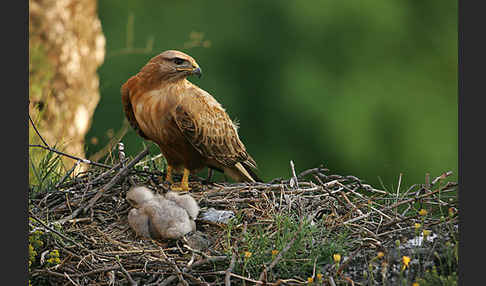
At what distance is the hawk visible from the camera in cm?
465

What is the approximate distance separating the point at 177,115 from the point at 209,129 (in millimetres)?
281

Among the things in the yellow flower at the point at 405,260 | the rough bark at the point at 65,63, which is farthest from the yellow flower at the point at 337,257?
the rough bark at the point at 65,63

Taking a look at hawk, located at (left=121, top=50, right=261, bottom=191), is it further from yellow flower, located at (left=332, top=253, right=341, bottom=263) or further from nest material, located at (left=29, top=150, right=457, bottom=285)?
yellow flower, located at (left=332, top=253, right=341, bottom=263)

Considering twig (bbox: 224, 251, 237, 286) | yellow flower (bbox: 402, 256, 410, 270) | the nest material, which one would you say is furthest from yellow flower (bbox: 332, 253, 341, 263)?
twig (bbox: 224, 251, 237, 286)

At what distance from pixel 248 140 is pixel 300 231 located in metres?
5.88

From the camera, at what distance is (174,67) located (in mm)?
4680

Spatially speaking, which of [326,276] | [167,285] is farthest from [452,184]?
[167,285]

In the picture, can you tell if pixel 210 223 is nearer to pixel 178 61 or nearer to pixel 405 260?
pixel 178 61

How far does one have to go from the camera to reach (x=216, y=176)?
567 cm

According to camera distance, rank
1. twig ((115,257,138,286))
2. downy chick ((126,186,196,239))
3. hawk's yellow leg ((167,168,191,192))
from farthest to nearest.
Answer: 1. hawk's yellow leg ((167,168,191,192))
2. downy chick ((126,186,196,239))
3. twig ((115,257,138,286))

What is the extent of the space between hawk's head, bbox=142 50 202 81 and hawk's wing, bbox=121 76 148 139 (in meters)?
0.19

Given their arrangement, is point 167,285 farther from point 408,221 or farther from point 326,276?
point 408,221

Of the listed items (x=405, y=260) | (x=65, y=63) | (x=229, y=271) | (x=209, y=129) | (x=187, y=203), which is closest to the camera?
(x=405, y=260)

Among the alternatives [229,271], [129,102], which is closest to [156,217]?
[229,271]
